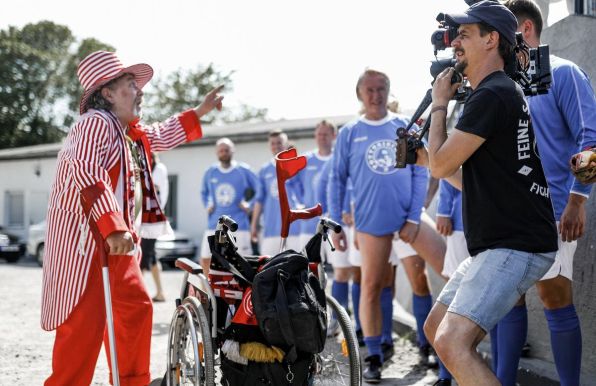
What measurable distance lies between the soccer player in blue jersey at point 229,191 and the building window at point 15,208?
25.3 meters

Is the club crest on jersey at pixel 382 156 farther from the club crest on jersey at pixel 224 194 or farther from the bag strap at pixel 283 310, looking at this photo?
the club crest on jersey at pixel 224 194

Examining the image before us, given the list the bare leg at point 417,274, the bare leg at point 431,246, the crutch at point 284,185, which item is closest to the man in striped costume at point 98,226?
the crutch at point 284,185

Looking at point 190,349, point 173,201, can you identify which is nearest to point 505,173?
point 190,349

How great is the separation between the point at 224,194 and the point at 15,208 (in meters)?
26.3

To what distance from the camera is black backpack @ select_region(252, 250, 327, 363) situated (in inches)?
145

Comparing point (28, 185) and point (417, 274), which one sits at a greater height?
point (28, 185)

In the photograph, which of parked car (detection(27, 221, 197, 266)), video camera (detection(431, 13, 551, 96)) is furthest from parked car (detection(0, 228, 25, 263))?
video camera (detection(431, 13, 551, 96))

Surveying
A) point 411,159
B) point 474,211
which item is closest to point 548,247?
point 474,211

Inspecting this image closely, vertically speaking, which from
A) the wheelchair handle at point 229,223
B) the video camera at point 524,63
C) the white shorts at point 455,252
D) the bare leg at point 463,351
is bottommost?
the bare leg at point 463,351

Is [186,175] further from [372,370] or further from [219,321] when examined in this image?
[219,321]

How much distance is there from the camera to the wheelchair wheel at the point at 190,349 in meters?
3.80

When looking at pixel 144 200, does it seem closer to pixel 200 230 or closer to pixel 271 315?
pixel 271 315

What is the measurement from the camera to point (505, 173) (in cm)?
324

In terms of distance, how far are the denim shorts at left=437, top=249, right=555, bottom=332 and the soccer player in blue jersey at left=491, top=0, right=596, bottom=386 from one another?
33.0 inches
